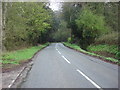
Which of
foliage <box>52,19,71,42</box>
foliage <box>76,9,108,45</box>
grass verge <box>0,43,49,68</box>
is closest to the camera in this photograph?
grass verge <box>0,43,49,68</box>

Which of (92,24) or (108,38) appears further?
(92,24)

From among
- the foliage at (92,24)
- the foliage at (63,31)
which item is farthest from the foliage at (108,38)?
the foliage at (63,31)

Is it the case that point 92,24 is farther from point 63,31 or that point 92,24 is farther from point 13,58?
point 63,31

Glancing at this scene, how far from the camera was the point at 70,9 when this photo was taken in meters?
54.8

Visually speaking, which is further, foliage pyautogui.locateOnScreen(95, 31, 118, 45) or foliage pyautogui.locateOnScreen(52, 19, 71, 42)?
foliage pyautogui.locateOnScreen(52, 19, 71, 42)

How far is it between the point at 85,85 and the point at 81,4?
42.4m

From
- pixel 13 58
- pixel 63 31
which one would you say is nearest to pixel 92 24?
pixel 13 58

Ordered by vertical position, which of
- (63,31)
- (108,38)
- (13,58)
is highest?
(63,31)

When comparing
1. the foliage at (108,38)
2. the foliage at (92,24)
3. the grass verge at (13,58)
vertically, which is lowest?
the grass verge at (13,58)

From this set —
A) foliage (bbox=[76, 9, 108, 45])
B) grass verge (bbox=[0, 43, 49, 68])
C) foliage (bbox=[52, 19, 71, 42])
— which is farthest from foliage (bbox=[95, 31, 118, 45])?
foliage (bbox=[52, 19, 71, 42])

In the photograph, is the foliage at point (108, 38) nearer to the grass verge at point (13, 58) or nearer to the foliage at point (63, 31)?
the grass verge at point (13, 58)

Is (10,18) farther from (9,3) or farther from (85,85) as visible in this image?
(85,85)

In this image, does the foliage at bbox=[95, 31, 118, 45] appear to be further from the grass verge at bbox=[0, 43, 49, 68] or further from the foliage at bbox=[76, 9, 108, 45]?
the grass verge at bbox=[0, 43, 49, 68]

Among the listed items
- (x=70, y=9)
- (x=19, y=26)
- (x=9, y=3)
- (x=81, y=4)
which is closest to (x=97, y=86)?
(x=9, y=3)
